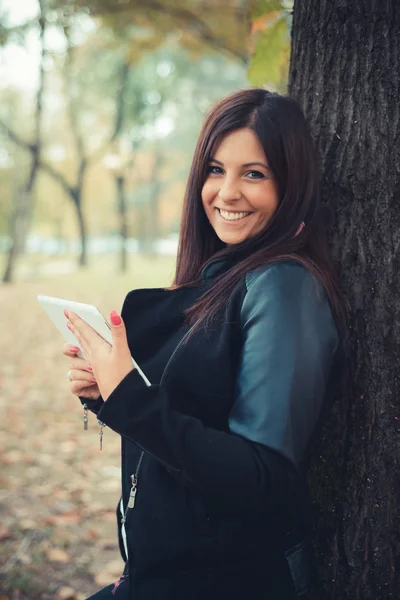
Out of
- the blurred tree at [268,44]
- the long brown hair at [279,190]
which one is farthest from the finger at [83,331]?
the blurred tree at [268,44]

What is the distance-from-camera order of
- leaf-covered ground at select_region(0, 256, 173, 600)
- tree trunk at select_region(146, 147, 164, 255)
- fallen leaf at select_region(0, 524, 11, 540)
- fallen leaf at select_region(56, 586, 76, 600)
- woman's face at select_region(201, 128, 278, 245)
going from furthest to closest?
tree trunk at select_region(146, 147, 164, 255)
fallen leaf at select_region(0, 524, 11, 540)
leaf-covered ground at select_region(0, 256, 173, 600)
fallen leaf at select_region(56, 586, 76, 600)
woman's face at select_region(201, 128, 278, 245)

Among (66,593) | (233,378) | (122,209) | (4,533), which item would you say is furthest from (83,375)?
(122,209)

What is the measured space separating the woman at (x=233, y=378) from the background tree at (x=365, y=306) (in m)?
0.23

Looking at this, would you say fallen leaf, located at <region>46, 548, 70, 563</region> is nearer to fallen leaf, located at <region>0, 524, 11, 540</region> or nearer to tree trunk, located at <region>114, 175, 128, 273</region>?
fallen leaf, located at <region>0, 524, 11, 540</region>

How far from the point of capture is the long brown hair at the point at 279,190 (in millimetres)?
1548

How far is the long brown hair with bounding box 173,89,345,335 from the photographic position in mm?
1548

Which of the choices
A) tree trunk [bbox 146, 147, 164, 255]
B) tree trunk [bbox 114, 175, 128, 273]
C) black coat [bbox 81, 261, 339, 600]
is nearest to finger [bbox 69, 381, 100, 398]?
black coat [bbox 81, 261, 339, 600]

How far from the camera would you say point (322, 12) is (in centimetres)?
195

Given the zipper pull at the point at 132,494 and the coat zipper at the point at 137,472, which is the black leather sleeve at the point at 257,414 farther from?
the zipper pull at the point at 132,494

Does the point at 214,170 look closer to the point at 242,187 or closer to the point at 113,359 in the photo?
the point at 242,187

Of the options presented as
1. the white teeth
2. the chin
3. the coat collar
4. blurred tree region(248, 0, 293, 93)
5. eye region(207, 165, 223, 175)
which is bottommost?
the coat collar

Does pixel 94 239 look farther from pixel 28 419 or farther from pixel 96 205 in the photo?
pixel 28 419

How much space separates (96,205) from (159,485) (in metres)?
40.5

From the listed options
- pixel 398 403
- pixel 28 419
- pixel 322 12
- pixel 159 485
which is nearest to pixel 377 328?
pixel 398 403
